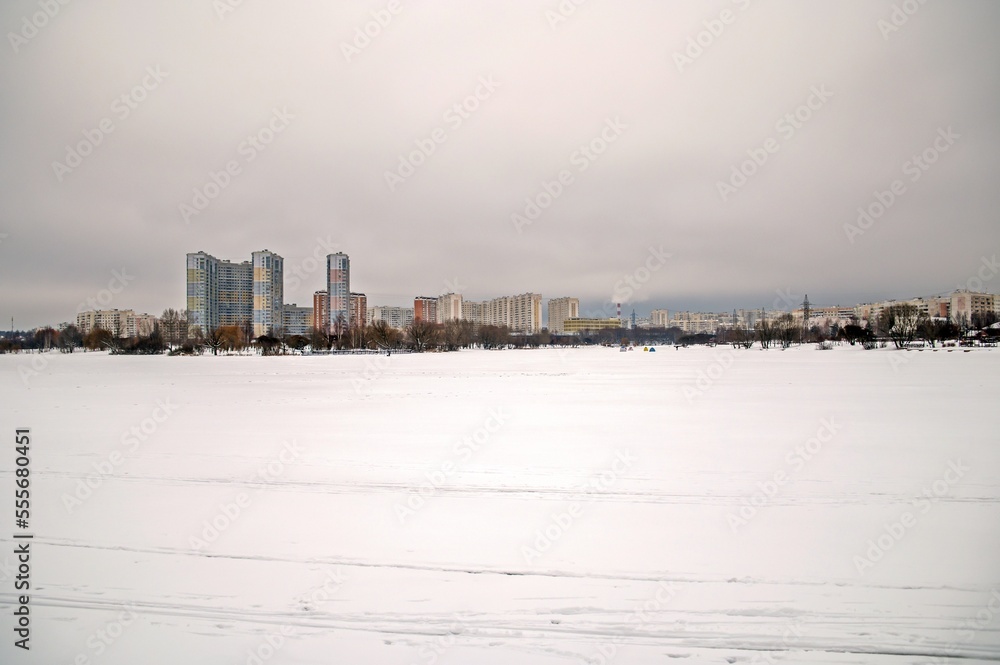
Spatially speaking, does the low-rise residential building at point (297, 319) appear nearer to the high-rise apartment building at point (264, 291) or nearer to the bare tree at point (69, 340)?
the high-rise apartment building at point (264, 291)

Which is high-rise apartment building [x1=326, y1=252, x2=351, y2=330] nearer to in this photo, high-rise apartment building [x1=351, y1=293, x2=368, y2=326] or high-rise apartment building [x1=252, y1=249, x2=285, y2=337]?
high-rise apartment building [x1=351, y1=293, x2=368, y2=326]

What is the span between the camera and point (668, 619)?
4480 mm

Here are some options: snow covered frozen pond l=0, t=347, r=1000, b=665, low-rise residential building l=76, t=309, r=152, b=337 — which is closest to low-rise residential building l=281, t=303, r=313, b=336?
low-rise residential building l=76, t=309, r=152, b=337

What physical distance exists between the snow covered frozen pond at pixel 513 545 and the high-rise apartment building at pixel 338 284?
476 ft

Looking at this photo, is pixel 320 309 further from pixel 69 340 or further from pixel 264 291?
pixel 69 340

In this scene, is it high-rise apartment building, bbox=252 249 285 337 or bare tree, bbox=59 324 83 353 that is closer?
bare tree, bbox=59 324 83 353

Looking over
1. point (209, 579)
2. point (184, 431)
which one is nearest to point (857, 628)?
point (209, 579)

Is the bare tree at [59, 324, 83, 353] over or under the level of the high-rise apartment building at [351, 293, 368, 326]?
under

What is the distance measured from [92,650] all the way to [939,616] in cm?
727

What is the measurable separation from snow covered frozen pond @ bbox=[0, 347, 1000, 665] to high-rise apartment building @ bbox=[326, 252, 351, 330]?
145069 mm

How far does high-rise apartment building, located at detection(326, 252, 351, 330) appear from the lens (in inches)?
6024

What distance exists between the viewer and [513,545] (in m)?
6.09

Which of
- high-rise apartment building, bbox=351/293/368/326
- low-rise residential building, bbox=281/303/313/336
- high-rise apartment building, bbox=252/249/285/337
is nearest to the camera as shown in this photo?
high-rise apartment building, bbox=252/249/285/337

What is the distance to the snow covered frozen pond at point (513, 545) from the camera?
4262 mm
